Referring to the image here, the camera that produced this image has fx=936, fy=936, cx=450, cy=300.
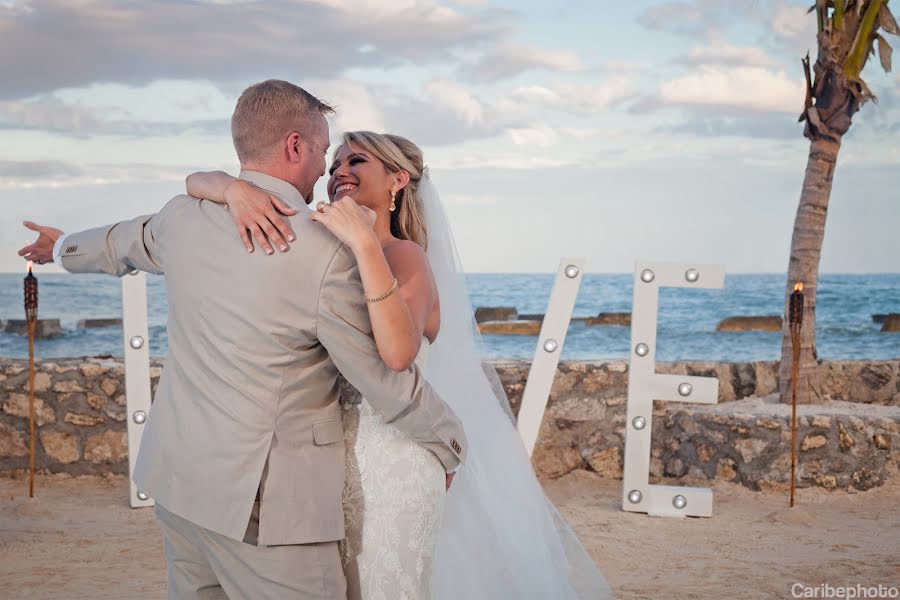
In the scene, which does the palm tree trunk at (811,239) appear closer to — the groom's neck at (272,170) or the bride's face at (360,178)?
the bride's face at (360,178)

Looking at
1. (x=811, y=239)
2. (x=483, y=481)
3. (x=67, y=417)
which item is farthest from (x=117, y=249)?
(x=811, y=239)

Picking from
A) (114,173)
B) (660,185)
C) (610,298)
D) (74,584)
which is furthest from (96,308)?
(74,584)

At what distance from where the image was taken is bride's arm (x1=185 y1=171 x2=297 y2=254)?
1.91m

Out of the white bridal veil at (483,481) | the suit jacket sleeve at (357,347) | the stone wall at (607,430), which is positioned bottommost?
the stone wall at (607,430)

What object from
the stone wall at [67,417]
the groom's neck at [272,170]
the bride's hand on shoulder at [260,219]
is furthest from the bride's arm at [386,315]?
the stone wall at [67,417]

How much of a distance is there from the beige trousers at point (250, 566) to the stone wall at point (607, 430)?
13.1 ft

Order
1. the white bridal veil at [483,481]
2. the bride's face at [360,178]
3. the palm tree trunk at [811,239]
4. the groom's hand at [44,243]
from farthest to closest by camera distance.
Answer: the palm tree trunk at [811,239] < the white bridal veil at [483,481] < the bride's face at [360,178] < the groom's hand at [44,243]

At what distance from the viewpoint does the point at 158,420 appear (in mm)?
2078

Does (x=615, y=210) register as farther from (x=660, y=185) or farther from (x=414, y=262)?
(x=414, y=262)

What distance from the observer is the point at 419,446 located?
2338 mm

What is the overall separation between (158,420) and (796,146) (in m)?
27.0

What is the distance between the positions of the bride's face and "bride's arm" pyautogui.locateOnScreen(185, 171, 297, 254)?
0.78 m

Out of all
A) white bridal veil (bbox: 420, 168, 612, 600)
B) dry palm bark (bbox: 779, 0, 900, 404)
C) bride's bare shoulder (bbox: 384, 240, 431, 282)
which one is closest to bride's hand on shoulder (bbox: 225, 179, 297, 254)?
bride's bare shoulder (bbox: 384, 240, 431, 282)

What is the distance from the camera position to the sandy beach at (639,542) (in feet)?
13.5
